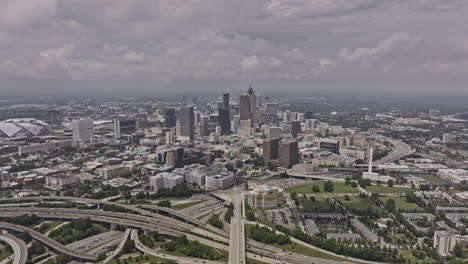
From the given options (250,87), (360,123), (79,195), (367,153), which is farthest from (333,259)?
(360,123)

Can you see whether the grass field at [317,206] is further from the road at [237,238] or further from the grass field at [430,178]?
the grass field at [430,178]

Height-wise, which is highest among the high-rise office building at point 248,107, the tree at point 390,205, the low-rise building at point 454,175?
the high-rise office building at point 248,107

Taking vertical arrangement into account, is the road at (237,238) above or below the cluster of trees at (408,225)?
above

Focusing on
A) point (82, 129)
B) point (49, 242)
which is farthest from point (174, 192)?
point (82, 129)

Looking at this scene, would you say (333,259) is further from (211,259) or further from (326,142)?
(326,142)

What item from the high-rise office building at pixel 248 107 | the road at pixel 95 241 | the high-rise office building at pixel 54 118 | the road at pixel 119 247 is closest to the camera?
the road at pixel 119 247

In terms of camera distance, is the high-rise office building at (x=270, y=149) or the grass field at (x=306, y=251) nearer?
the grass field at (x=306, y=251)

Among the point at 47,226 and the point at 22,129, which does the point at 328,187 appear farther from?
the point at 22,129

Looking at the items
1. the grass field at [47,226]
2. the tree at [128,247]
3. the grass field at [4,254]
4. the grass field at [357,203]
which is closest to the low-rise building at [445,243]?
the grass field at [357,203]
